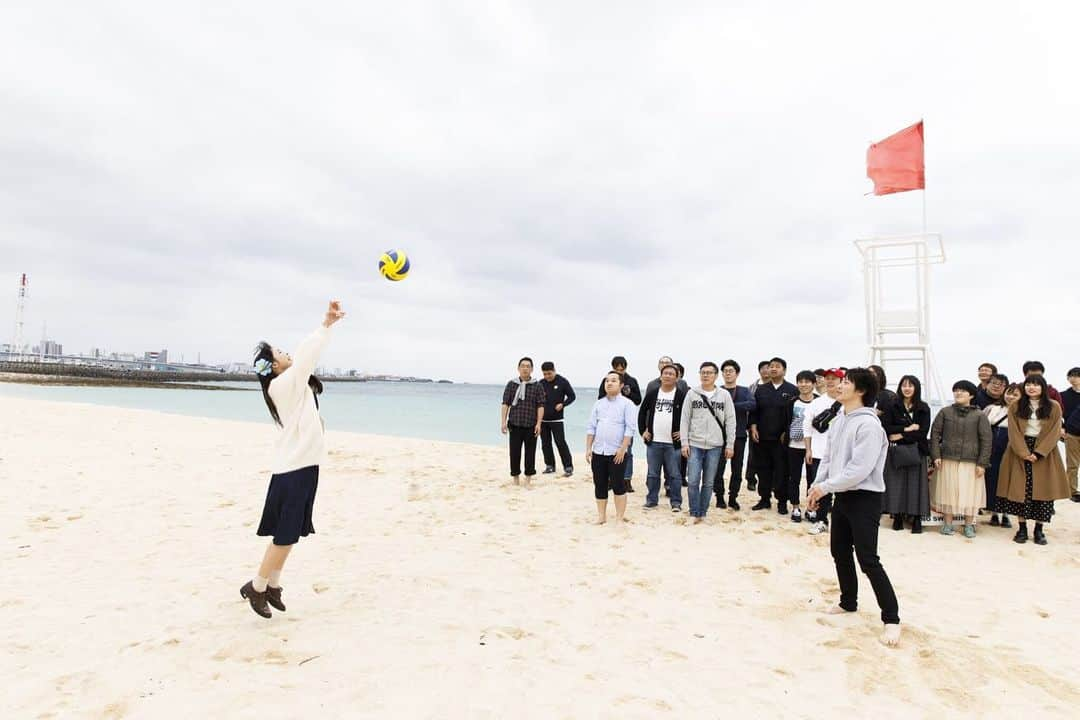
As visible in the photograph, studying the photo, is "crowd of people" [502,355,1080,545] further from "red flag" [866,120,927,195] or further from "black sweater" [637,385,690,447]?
"red flag" [866,120,927,195]

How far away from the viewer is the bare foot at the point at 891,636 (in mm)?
3354

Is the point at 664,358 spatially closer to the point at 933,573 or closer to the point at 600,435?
the point at 600,435

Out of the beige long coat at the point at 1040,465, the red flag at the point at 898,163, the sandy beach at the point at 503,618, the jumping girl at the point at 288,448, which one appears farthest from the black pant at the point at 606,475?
the red flag at the point at 898,163

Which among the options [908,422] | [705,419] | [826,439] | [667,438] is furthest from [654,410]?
[908,422]

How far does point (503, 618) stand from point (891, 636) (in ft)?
7.89

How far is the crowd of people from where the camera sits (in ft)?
19.4

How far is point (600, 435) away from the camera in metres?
6.23

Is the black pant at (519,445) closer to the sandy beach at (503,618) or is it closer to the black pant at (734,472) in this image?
the sandy beach at (503,618)

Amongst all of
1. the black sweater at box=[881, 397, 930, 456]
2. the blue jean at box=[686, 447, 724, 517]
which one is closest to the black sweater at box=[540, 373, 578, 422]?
the blue jean at box=[686, 447, 724, 517]

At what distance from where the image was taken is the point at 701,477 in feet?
21.6

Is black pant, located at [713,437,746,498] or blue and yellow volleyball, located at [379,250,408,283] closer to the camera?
blue and yellow volleyball, located at [379,250,408,283]

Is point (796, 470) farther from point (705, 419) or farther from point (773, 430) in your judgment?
point (705, 419)

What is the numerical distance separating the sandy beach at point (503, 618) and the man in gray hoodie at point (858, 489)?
0.78 feet

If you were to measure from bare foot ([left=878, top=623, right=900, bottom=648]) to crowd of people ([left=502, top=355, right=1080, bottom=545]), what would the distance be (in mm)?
1883
